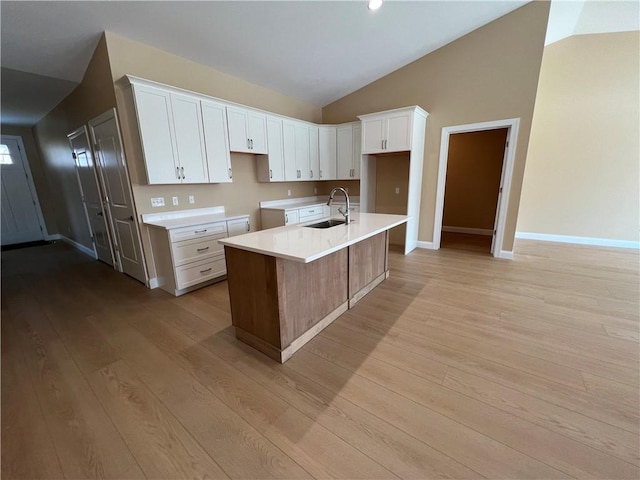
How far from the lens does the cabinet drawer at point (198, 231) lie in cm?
296

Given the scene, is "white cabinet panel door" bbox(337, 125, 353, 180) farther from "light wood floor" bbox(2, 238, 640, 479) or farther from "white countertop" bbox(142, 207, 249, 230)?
"light wood floor" bbox(2, 238, 640, 479)

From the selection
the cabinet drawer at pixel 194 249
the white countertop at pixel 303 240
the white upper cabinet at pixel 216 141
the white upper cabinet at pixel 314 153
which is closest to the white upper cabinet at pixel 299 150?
the white upper cabinet at pixel 314 153

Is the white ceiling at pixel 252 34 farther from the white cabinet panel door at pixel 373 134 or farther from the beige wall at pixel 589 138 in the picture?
the white cabinet panel door at pixel 373 134

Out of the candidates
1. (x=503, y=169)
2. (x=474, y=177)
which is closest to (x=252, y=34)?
(x=503, y=169)

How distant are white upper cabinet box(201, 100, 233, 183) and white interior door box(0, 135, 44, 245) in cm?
595

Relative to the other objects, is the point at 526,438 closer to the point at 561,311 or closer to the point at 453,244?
the point at 561,311

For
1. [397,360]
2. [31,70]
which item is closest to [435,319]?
[397,360]

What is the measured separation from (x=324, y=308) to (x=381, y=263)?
1269 millimetres

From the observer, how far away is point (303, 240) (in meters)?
2.02

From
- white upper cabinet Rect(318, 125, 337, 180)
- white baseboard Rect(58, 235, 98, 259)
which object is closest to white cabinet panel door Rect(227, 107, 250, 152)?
white upper cabinet Rect(318, 125, 337, 180)

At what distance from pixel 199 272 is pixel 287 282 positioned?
1.86 metres

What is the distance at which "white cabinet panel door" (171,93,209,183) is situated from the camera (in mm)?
3049

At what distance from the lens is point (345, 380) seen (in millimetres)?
1757

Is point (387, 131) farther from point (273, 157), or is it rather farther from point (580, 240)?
point (580, 240)
